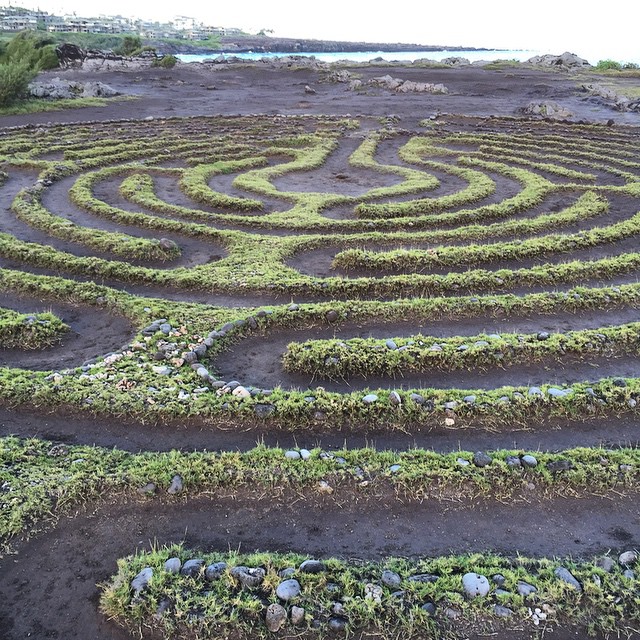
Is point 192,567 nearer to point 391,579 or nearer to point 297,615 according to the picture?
point 297,615

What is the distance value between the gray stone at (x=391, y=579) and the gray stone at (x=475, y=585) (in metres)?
0.66

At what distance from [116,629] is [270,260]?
10.3 metres

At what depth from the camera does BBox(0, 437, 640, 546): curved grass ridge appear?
698 cm

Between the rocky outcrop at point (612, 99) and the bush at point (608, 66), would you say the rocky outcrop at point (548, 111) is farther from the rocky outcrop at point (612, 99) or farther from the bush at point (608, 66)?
the bush at point (608, 66)

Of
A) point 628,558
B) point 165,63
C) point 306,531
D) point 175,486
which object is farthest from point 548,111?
point 165,63

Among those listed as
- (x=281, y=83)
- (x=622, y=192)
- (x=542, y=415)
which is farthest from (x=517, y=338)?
(x=281, y=83)

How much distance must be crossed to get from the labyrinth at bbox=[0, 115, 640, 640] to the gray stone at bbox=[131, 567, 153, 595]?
0.14 feet

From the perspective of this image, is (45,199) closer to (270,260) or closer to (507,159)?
(270,260)

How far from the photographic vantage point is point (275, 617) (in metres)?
5.21

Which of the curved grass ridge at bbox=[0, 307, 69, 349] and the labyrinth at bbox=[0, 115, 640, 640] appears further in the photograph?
the curved grass ridge at bbox=[0, 307, 69, 349]

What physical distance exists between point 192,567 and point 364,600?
1797 mm

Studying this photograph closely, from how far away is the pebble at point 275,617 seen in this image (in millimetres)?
5184

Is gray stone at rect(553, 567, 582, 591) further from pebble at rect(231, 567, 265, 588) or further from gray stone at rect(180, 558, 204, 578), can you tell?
gray stone at rect(180, 558, 204, 578)

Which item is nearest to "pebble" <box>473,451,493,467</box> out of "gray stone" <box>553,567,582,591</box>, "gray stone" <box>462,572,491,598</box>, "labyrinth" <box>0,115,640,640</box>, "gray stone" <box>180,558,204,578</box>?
"labyrinth" <box>0,115,640,640</box>
